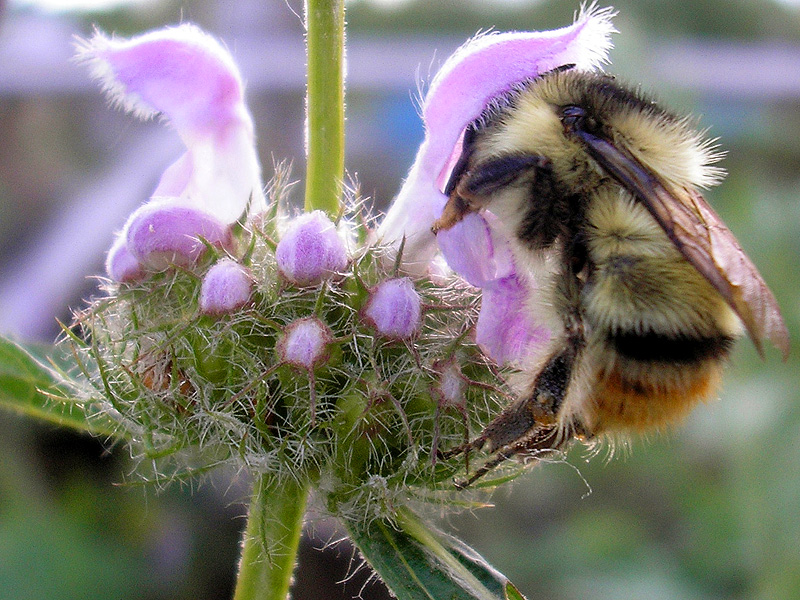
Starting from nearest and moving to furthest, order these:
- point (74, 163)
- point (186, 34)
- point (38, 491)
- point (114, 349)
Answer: point (114, 349), point (186, 34), point (38, 491), point (74, 163)

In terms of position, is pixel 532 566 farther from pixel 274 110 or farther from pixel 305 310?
pixel 274 110

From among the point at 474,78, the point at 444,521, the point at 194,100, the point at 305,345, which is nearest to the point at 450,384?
the point at 305,345

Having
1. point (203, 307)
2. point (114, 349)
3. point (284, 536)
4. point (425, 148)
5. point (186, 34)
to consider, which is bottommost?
point (284, 536)

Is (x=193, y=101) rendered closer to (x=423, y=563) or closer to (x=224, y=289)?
(x=224, y=289)

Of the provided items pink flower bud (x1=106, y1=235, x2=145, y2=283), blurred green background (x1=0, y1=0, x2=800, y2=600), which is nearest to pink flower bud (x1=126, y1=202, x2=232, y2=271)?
pink flower bud (x1=106, y1=235, x2=145, y2=283)

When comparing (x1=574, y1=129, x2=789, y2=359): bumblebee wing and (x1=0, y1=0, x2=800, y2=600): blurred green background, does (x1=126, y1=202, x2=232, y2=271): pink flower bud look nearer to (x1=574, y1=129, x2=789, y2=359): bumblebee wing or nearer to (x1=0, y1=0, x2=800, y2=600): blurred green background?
(x1=0, y1=0, x2=800, y2=600): blurred green background

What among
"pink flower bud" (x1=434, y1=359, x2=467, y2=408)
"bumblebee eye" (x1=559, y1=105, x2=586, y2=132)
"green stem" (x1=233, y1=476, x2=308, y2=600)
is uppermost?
"bumblebee eye" (x1=559, y1=105, x2=586, y2=132)

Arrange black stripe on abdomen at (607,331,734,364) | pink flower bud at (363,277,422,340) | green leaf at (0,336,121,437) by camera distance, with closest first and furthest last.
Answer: black stripe on abdomen at (607,331,734,364) → pink flower bud at (363,277,422,340) → green leaf at (0,336,121,437)

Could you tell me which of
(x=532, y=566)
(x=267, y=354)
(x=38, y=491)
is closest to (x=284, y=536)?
(x=267, y=354)
